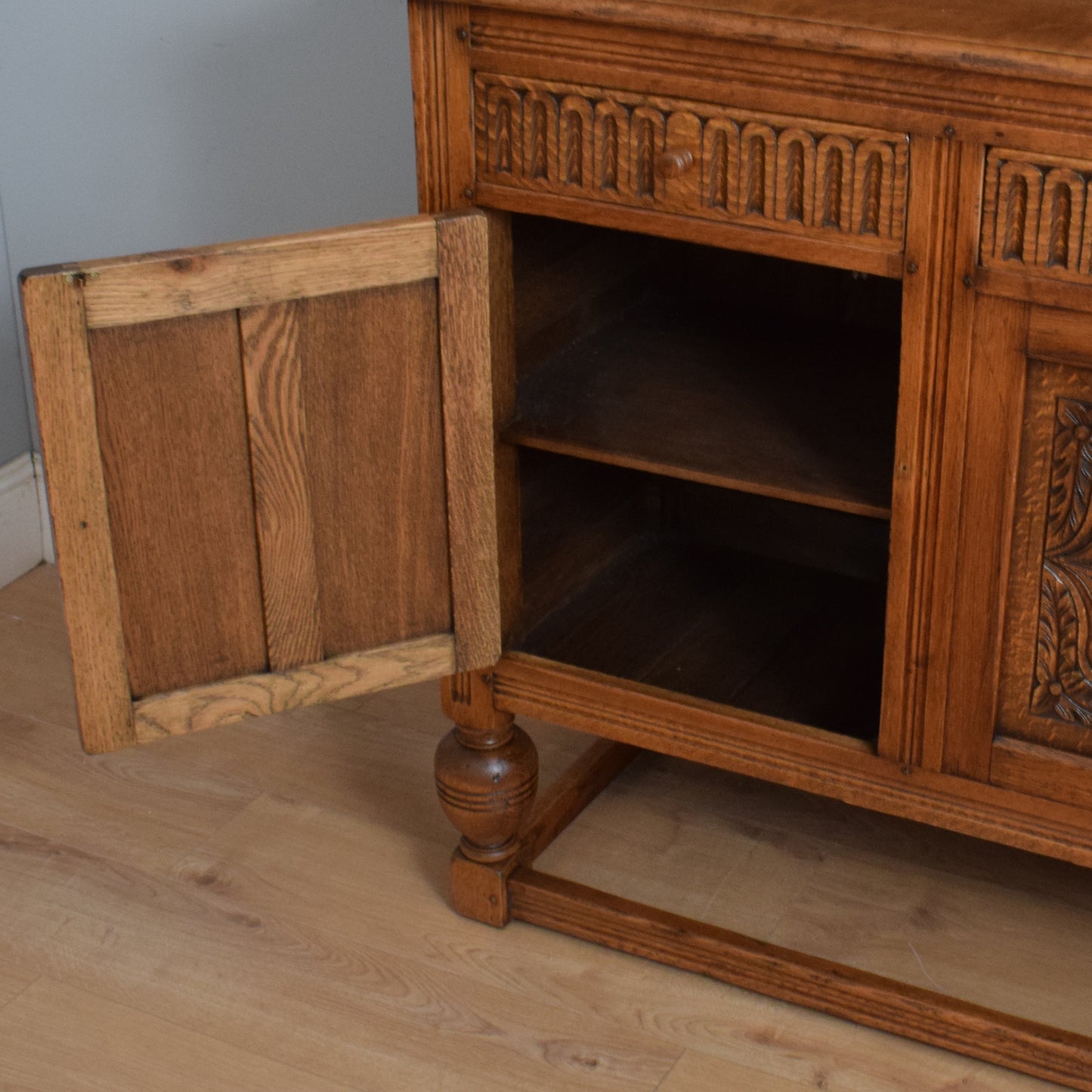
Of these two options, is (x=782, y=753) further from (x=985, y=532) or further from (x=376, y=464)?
(x=376, y=464)

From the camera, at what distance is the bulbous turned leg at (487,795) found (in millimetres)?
1850

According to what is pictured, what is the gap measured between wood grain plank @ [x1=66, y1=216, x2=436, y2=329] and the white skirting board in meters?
1.34

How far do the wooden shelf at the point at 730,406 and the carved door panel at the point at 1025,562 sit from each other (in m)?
0.11

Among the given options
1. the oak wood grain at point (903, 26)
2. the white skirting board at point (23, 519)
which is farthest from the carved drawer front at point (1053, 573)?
the white skirting board at point (23, 519)

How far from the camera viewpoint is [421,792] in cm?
218

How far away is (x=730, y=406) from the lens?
1.72 meters

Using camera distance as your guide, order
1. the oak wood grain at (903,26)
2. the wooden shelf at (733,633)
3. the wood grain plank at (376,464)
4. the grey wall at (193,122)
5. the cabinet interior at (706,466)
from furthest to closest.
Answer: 1. the grey wall at (193,122)
2. the wooden shelf at (733,633)
3. the cabinet interior at (706,466)
4. the wood grain plank at (376,464)
5. the oak wood grain at (903,26)

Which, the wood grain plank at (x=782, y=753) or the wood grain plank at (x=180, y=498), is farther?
the wood grain plank at (x=782, y=753)

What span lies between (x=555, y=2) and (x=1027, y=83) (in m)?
0.40

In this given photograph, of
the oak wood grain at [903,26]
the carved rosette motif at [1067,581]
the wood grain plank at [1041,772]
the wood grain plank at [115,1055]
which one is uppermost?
the oak wood grain at [903,26]

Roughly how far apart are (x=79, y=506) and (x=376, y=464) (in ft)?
0.88

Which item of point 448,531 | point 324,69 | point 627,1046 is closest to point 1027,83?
point 448,531

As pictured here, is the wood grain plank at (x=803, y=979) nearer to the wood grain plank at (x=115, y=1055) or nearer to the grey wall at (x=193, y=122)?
the wood grain plank at (x=115, y=1055)

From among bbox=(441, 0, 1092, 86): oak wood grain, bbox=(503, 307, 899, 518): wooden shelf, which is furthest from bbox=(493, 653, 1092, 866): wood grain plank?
bbox=(441, 0, 1092, 86): oak wood grain
